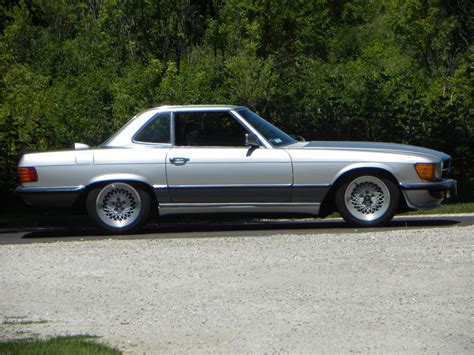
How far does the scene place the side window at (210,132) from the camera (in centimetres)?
1312

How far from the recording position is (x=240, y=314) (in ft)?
24.7

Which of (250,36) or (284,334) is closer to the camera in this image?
(284,334)

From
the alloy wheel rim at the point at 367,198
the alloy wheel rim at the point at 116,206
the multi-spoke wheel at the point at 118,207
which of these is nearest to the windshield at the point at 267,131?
the alloy wheel rim at the point at 367,198

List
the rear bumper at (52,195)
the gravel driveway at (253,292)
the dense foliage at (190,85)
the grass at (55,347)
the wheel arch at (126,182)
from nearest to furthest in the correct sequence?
1. the grass at (55,347)
2. the gravel driveway at (253,292)
3. the wheel arch at (126,182)
4. the rear bumper at (52,195)
5. the dense foliage at (190,85)

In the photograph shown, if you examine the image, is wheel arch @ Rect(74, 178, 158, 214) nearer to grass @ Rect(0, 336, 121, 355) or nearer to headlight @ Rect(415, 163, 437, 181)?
headlight @ Rect(415, 163, 437, 181)

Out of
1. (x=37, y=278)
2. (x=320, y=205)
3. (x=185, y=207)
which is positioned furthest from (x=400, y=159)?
(x=37, y=278)

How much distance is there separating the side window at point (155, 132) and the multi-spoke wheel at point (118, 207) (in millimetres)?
663

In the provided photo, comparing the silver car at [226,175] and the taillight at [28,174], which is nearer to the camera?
the silver car at [226,175]

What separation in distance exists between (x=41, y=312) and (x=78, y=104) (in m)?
12.5

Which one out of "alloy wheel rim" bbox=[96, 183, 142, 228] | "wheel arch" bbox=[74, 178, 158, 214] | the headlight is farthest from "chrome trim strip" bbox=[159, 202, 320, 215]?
the headlight

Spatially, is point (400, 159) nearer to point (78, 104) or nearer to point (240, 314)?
point (240, 314)

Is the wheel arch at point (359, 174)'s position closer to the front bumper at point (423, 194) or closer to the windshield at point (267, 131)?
the front bumper at point (423, 194)

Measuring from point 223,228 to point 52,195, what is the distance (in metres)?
2.31

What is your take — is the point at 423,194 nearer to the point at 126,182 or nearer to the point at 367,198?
the point at 367,198
